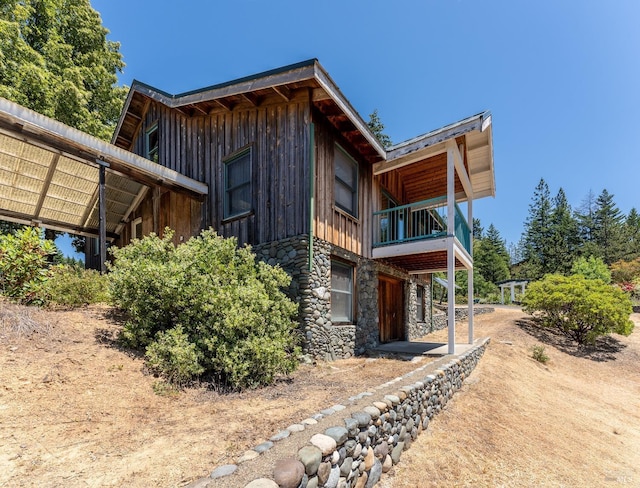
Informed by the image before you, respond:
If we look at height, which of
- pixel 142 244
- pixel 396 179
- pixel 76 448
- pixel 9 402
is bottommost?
pixel 76 448

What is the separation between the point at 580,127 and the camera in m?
22.5

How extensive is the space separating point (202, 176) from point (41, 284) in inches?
182

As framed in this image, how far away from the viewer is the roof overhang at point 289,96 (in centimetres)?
655

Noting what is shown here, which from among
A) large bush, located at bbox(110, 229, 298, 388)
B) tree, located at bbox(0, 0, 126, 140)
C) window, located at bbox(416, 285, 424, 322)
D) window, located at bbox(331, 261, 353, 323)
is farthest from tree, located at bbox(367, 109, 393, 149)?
large bush, located at bbox(110, 229, 298, 388)

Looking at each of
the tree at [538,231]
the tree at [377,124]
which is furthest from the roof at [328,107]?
the tree at [538,231]

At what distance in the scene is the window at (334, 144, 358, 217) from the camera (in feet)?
26.6

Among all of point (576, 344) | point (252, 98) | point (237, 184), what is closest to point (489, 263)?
point (576, 344)

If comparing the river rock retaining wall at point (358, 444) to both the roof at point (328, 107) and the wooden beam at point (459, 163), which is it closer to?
the wooden beam at point (459, 163)

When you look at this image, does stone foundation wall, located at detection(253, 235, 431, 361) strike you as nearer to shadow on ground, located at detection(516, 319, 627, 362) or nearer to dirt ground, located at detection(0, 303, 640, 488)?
dirt ground, located at detection(0, 303, 640, 488)

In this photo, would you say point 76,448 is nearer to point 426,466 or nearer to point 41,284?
point 426,466

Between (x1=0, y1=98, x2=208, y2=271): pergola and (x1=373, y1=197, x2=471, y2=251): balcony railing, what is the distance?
5140 mm

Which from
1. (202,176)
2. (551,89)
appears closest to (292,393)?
(202,176)

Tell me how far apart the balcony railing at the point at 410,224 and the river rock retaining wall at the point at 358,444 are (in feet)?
14.3

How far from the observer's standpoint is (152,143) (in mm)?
11320
